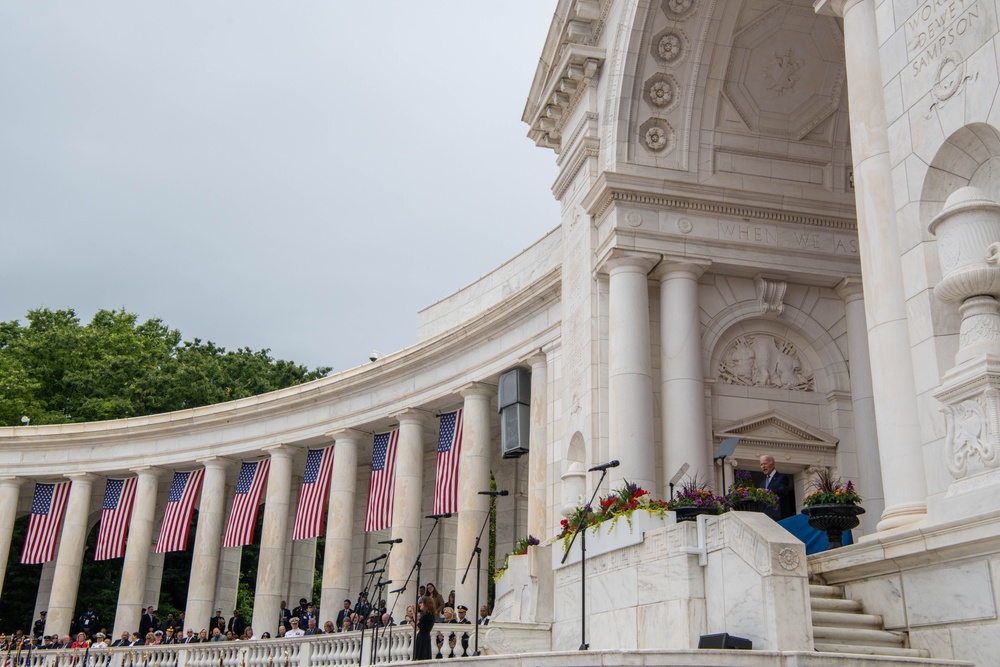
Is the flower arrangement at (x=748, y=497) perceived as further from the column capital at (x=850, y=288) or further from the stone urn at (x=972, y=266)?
the column capital at (x=850, y=288)

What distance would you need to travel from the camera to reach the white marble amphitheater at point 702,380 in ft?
51.5

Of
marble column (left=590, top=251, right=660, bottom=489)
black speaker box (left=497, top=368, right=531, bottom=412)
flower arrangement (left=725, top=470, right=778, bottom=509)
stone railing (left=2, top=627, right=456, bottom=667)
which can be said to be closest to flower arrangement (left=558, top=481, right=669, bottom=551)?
flower arrangement (left=725, top=470, right=778, bottom=509)

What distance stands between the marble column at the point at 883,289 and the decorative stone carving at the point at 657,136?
13555 mm

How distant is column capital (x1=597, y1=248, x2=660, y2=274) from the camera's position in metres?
31.6

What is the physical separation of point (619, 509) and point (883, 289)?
8.10 metres

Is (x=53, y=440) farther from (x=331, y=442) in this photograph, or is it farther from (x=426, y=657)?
(x=426, y=657)

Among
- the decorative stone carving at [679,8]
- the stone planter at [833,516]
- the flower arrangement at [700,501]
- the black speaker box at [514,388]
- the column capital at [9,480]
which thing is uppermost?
the decorative stone carving at [679,8]

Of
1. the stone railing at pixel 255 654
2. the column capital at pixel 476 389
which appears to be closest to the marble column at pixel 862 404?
the stone railing at pixel 255 654

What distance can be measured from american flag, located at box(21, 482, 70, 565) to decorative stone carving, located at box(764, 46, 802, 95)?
49715mm

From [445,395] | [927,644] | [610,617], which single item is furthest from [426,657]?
[445,395]

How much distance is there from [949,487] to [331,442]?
45388mm

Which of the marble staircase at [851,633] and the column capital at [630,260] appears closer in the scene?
the marble staircase at [851,633]

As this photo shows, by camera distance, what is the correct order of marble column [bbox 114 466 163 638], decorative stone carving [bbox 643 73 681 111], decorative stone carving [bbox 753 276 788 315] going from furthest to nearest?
marble column [bbox 114 466 163 638]
decorative stone carving [bbox 643 73 681 111]
decorative stone carving [bbox 753 276 788 315]

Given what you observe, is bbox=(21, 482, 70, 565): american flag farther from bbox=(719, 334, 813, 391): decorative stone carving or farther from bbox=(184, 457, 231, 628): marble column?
bbox=(719, 334, 813, 391): decorative stone carving
